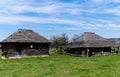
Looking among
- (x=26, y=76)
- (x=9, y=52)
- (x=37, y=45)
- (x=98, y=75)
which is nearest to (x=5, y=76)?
(x=26, y=76)

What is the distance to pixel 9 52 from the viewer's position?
3578 centimetres

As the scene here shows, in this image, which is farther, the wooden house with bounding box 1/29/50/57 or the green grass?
the wooden house with bounding box 1/29/50/57

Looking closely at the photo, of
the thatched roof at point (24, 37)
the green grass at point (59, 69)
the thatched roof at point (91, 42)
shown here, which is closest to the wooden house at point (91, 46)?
the thatched roof at point (91, 42)

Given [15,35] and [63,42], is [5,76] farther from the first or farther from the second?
[63,42]

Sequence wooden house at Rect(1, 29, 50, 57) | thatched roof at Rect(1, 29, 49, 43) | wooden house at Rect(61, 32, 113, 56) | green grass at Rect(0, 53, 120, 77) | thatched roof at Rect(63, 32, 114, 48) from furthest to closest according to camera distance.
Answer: thatched roof at Rect(63, 32, 114, 48), wooden house at Rect(61, 32, 113, 56), thatched roof at Rect(1, 29, 49, 43), wooden house at Rect(1, 29, 50, 57), green grass at Rect(0, 53, 120, 77)

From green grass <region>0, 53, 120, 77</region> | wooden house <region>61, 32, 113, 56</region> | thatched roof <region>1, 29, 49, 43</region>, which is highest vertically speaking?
thatched roof <region>1, 29, 49, 43</region>

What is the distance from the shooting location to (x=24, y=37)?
3753 cm

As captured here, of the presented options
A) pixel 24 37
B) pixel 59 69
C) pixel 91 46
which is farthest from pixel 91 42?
pixel 59 69

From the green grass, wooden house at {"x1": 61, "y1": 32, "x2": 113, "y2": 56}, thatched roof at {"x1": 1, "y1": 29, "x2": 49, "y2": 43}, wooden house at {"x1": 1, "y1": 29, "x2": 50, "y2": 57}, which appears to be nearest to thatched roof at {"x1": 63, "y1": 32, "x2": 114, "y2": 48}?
wooden house at {"x1": 61, "y1": 32, "x2": 113, "y2": 56}

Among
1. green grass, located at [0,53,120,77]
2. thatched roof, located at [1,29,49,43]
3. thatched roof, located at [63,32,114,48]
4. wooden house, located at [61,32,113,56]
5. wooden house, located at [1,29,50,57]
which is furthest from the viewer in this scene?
thatched roof, located at [63,32,114,48]

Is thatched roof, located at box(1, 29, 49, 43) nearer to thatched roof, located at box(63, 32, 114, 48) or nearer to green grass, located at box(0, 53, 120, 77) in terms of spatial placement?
thatched roof, located at box(63, 32, 114, 48)

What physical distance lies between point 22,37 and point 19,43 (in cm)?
140

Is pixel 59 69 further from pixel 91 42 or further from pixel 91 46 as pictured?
pixel 91 42

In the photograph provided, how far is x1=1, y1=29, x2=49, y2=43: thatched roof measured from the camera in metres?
36.0
